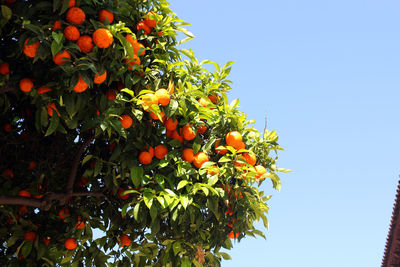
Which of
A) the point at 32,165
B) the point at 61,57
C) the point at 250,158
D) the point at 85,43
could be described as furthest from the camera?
the point at 32,165

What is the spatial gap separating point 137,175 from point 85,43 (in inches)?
38.1

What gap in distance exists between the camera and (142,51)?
327 centimetres

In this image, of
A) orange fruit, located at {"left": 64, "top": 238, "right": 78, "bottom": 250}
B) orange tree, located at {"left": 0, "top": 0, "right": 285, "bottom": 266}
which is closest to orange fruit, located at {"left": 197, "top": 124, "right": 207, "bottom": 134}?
orange tree, located at {"left": 0, "top": 0, "right": 285, "bottom": 266}

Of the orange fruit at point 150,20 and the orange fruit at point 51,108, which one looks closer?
the orange fruit at point 51,108

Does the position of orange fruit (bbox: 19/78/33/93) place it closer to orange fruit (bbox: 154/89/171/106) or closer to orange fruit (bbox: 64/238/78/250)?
orange fruit (bbox: 154/89/171/106)

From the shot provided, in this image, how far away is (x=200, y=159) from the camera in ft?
10.8

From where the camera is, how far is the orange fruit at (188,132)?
3.34m

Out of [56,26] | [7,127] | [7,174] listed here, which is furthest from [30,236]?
[56,26]

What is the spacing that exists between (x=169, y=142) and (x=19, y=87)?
1130mm

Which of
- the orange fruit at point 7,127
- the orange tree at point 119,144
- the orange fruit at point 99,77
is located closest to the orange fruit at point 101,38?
the orange tree at point 119,144

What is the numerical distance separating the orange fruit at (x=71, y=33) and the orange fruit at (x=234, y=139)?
1.30 metres

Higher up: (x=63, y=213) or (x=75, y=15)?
(x=75, y=15)

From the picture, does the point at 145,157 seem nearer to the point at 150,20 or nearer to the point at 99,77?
the point at 99,77

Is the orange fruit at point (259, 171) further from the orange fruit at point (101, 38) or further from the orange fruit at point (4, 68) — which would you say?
the orange fruit at point (4, 68)
